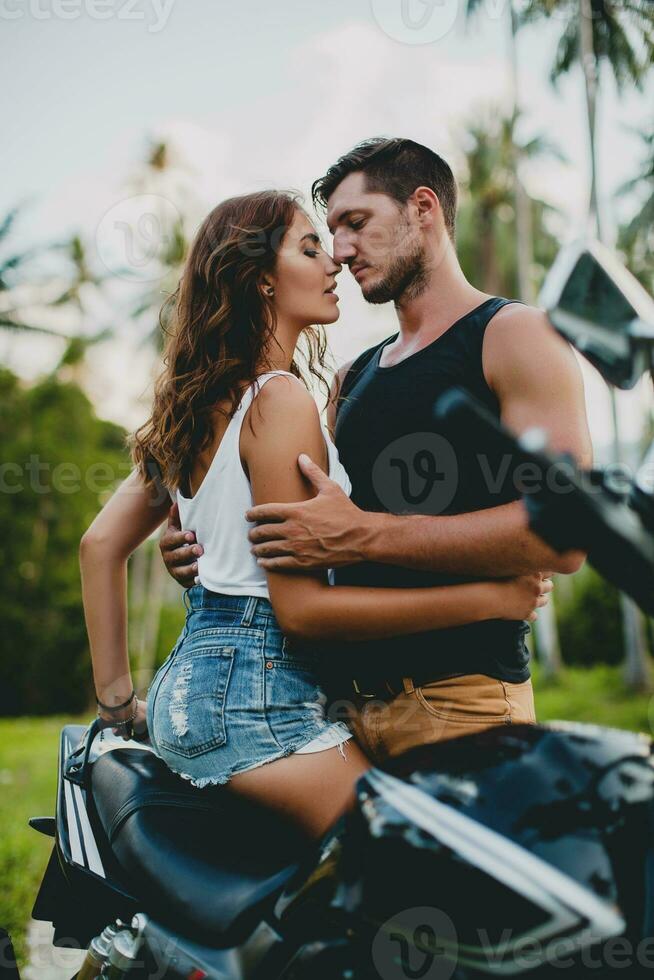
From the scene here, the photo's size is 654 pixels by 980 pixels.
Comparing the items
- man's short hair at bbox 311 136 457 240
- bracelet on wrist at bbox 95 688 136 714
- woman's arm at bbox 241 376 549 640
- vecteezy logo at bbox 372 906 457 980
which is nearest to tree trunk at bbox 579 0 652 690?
man's short hair at bbox 311 136 457 240

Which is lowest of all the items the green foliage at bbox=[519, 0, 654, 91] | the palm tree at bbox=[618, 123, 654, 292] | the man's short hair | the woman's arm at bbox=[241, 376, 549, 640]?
the woman's arm at bbox=[241, 376, 549, 640]

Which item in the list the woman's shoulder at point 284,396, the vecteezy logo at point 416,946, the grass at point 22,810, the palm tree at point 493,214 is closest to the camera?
the vecteezy logo at point 416,946

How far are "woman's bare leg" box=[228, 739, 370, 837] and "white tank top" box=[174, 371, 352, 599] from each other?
1.17 feet

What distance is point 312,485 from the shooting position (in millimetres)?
1967

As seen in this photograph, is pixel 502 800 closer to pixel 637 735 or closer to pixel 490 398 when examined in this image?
pixel 637 735

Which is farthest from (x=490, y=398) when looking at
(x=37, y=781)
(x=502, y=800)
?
(x=37, y=781)

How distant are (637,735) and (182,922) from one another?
0.85m

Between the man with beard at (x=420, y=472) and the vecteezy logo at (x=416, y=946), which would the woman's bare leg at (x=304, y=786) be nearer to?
the man with beard at (x=420, y=472)

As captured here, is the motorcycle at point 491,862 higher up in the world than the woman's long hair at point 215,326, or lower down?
lower down

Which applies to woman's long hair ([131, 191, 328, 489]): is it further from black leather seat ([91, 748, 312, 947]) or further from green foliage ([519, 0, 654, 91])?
green foliage ([519, 0, 654, 91])

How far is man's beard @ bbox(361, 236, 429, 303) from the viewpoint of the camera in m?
2.71

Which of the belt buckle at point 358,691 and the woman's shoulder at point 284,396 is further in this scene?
the belt buckle at point 358,691

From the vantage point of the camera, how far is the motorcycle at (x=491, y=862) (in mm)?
1067
